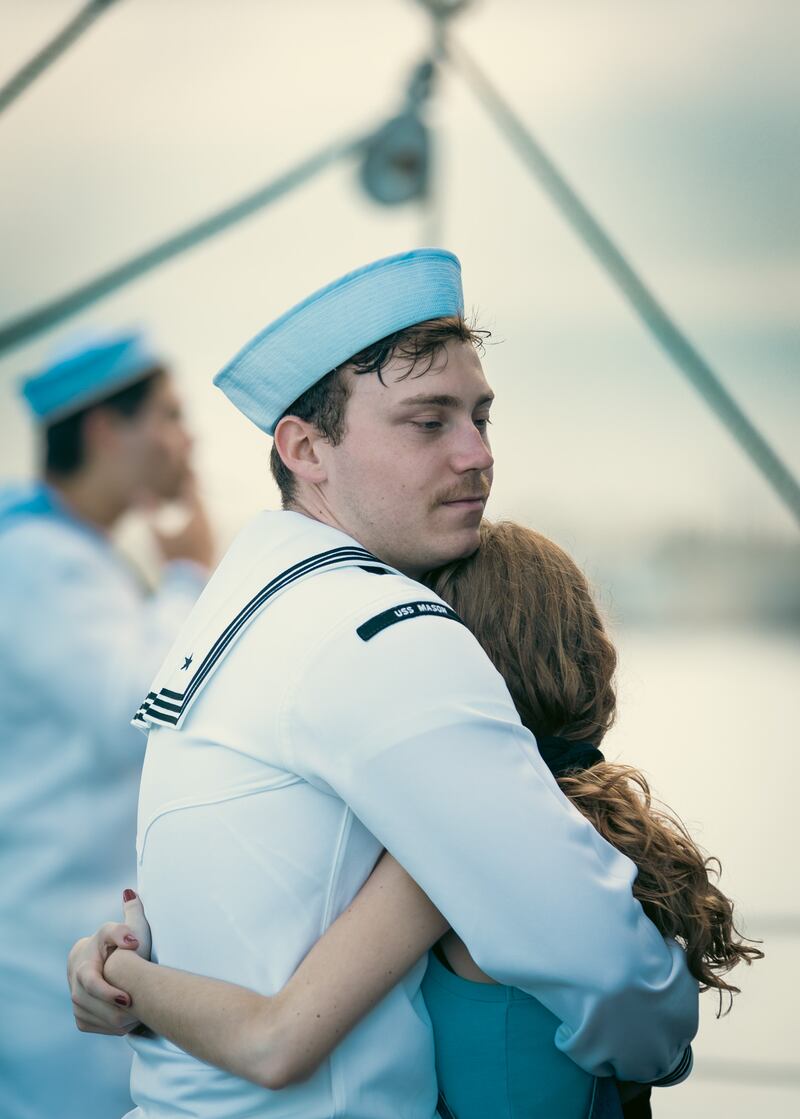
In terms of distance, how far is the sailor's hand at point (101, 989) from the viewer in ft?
3.56

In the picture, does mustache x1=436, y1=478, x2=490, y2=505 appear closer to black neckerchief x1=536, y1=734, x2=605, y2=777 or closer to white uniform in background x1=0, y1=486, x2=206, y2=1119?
black neckerchief x1=536, y1=734, x2=605, y2=777

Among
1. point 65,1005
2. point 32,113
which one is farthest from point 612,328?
point 65,1005

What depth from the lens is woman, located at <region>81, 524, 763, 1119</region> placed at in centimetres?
95

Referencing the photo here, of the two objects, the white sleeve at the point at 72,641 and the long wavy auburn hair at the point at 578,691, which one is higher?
the white sleeve at the point at 72,641

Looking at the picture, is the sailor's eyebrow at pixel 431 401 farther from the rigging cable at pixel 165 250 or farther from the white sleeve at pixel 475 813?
the rigging cable at pixel 165 250

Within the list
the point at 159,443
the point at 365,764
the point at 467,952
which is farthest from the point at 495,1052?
the point at 159,443

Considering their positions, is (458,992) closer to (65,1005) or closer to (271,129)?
(65,1005)

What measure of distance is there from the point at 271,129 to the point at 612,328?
2.39 feet

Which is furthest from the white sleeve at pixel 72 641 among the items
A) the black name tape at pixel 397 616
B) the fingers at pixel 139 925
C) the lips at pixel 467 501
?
the black name tape at pixel 397 616

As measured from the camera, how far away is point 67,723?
180cm

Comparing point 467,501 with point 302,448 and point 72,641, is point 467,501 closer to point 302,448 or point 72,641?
point 302,448

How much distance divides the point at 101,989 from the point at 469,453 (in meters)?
0.59

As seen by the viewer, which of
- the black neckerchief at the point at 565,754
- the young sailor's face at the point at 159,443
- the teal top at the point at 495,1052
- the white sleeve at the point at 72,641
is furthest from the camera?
the young sailor's face at the point at 159,443

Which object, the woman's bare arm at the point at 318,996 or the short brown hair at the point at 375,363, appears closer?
the woman's bare arm at the point at 318,996
